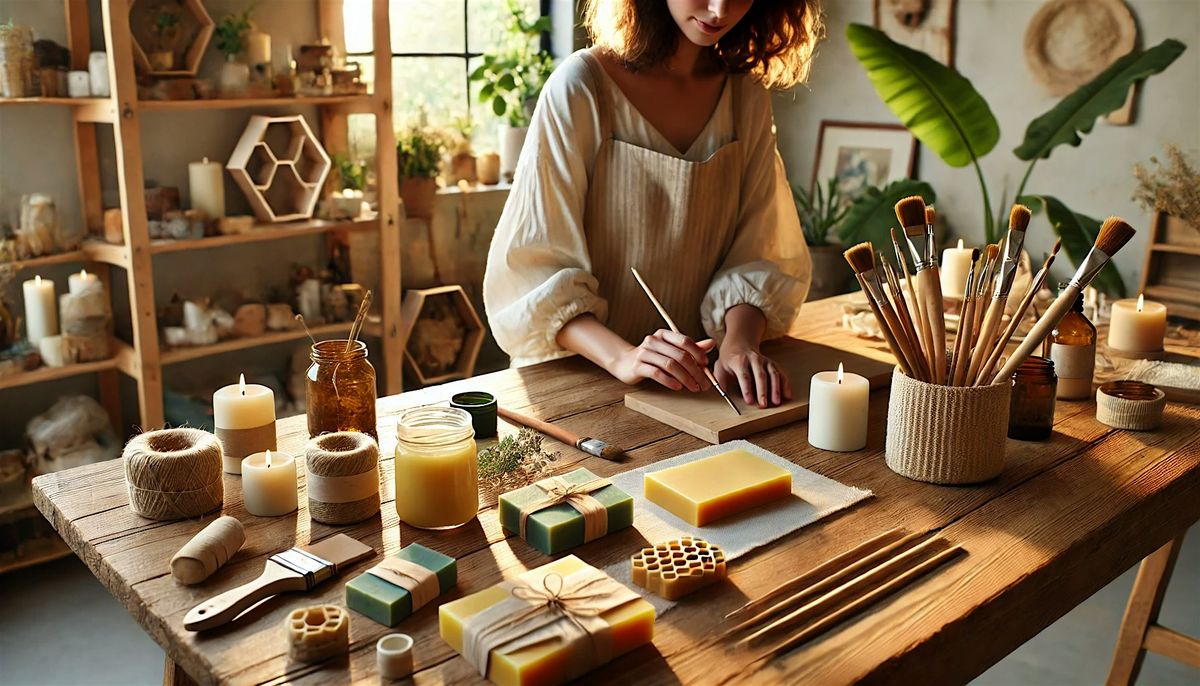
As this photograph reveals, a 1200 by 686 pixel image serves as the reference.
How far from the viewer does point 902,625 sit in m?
1.07

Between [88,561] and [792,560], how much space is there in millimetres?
818

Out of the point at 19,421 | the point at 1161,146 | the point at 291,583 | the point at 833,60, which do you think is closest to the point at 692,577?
the point at 291,583

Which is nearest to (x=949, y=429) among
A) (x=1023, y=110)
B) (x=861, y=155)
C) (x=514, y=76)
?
(x=514, y=76)

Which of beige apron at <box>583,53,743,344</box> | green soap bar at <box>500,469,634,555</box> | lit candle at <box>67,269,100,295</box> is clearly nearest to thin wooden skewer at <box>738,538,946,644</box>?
green soap bar at <box>500,469,634,555</box>

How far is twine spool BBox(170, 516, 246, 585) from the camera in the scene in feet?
3.64

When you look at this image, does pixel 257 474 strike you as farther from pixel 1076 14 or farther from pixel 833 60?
pixel 833 60

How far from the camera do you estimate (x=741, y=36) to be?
2133mm

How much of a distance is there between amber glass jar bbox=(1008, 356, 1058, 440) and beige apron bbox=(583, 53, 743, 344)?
73 cm

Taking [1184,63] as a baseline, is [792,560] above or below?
below

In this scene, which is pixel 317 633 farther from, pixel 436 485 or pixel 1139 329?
pixel 1139 329

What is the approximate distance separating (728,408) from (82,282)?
2.36 meters

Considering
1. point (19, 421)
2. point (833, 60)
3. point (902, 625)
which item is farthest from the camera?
point (833, 60)

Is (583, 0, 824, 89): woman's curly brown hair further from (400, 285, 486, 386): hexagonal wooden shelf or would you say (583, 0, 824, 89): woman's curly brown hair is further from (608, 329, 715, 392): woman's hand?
(400, 285, 486, 386): hexagonal wooden shelf

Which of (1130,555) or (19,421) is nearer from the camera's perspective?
(1130,555)
